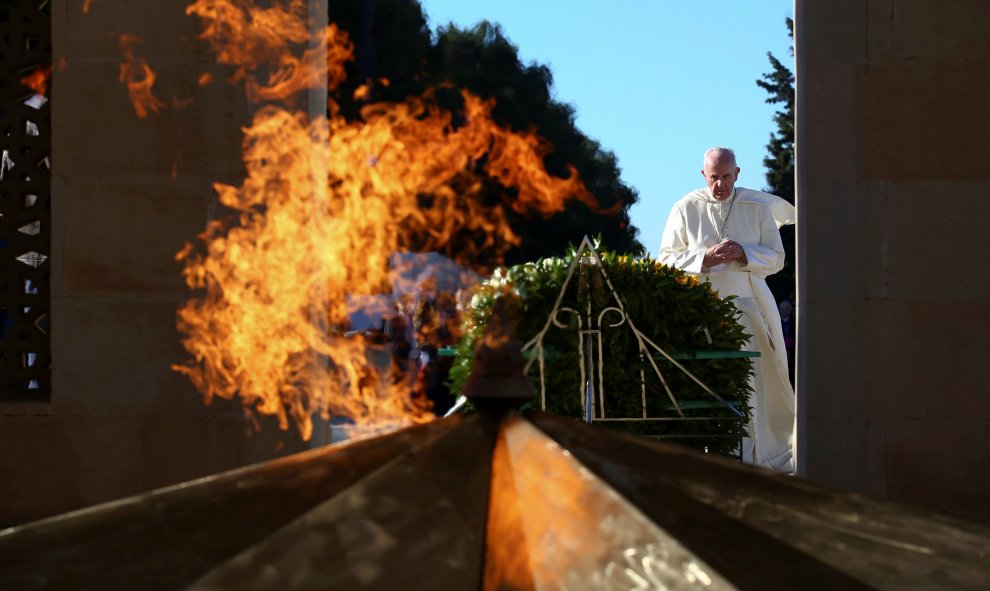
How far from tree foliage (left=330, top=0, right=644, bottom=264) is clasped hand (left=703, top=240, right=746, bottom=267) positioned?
1491cm

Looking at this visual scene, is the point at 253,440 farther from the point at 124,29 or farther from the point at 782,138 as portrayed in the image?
the point at 782,138

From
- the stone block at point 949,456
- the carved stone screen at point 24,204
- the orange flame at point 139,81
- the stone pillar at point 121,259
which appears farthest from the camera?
the carved stone screen at point 24,204

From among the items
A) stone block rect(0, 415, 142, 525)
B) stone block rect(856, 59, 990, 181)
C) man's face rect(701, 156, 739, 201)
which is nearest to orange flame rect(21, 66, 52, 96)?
stone block rect(0, 415, 142, 525)

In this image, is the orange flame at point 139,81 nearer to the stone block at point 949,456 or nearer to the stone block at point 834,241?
the stone block at point 834,241

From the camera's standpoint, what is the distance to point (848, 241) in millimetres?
6234

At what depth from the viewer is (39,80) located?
6805mm

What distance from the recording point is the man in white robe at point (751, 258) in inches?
358

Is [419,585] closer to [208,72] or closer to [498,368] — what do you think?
[498,368]

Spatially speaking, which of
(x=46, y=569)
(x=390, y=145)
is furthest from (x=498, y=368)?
(x=390, y=145)

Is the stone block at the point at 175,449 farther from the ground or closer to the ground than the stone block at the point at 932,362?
closer to the ground

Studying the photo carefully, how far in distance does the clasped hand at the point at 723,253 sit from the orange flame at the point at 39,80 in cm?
454

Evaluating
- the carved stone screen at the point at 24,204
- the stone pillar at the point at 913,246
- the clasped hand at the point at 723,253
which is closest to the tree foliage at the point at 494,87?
the clasped hand at the point at 723,253


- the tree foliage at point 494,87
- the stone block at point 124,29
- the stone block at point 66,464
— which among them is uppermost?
the tree foliage at point 494,87

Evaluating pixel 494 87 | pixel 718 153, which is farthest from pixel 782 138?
pixel 718 153
